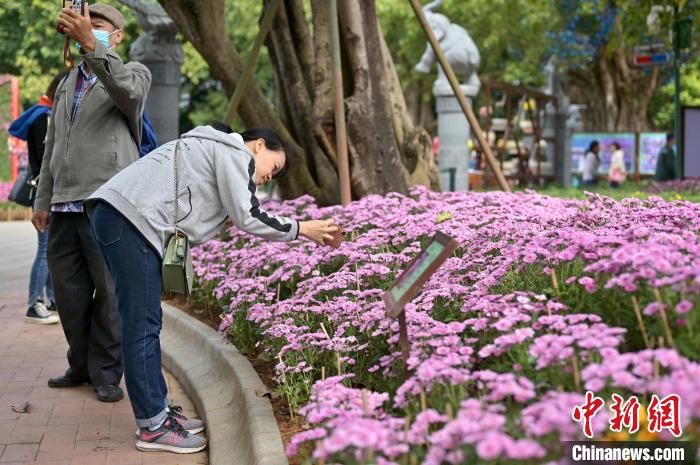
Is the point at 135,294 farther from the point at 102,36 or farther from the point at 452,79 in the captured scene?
the point at 452,79

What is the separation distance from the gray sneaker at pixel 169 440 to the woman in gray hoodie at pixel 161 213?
0.17 metres

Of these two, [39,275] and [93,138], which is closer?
[93,138]

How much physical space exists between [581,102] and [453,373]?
38045 millimetres

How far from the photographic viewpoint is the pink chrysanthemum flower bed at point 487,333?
9.77ft

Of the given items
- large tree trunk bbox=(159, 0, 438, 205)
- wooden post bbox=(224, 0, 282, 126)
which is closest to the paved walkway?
wooden post bbox=(224, 0, 282, 126)

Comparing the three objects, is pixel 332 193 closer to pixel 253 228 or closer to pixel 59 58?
pixel 253 228

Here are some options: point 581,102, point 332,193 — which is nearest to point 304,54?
point 332,193

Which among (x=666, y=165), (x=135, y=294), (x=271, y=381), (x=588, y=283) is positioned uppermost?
(x=588, y=283)

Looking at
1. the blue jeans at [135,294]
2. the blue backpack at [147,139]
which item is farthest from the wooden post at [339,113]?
the blue jeans at [135,294]

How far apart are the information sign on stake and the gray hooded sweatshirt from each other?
89 centimetres

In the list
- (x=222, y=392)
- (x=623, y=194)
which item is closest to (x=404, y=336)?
(x=222, y=392)

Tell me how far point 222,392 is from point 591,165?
2149cm

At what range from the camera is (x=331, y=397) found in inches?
144

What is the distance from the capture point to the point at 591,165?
26000 millimetres
